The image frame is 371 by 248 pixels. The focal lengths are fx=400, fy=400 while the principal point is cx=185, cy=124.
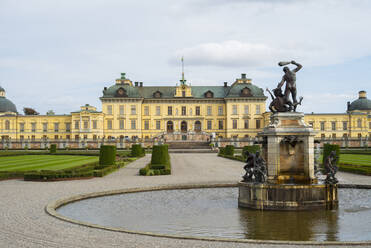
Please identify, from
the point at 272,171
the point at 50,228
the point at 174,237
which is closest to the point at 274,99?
the point at 272,171

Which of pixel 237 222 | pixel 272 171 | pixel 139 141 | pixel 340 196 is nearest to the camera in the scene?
pixel 237 222

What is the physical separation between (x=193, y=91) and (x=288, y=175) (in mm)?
66236

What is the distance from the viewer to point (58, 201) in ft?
39.7

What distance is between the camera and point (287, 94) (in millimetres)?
12547

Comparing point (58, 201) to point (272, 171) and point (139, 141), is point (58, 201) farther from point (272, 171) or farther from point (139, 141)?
point (139, 141)

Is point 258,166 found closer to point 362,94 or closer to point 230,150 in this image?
point 230,150

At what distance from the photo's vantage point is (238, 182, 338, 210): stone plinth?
1108 centimetres

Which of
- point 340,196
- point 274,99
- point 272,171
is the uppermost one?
point 274,99

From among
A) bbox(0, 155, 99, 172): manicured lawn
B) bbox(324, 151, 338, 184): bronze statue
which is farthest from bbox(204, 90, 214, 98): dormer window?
bbox(324, 151, 338, 184): bronze statue

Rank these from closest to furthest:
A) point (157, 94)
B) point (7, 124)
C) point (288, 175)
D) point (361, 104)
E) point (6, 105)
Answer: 1. point (288, 175)
2. point (7, 124)
3. point (157, 94)
4. point (361, 104)
5. point (6, 105)

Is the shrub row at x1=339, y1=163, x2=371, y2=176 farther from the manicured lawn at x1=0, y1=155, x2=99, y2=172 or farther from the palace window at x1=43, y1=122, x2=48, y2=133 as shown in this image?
the palace window at x1=43, y1=122, x2=48, y2=133

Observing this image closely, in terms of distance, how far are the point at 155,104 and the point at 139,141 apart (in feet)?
45.9

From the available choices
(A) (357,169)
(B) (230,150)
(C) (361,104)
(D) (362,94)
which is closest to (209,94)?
(C) (361,104)

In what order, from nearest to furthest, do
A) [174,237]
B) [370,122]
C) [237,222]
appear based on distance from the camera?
[174,237] < [237,222] < [370,122]
